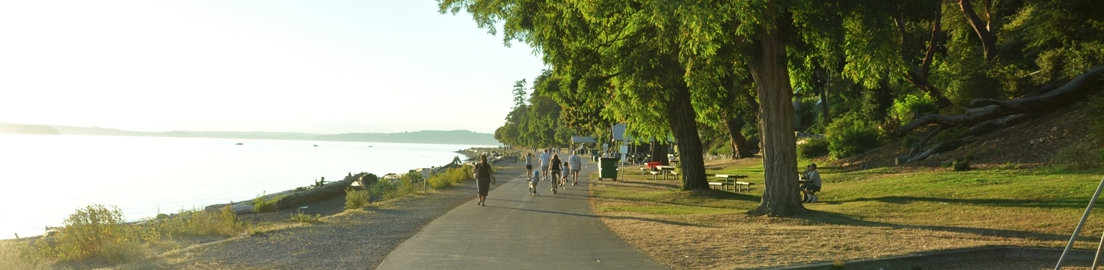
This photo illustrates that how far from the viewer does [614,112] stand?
89.4 feet

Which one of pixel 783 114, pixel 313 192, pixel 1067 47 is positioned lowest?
pixel 313 192

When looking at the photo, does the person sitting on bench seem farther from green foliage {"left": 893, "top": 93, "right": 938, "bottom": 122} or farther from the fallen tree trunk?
green foliage {"left": 893, "top": 93, "right": 938, "bottom": 122}

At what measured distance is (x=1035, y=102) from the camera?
28547mm

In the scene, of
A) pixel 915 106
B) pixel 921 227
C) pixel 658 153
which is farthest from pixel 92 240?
pixel 658 153

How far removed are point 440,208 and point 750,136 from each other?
4071cm

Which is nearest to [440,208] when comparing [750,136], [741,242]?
[741,242]

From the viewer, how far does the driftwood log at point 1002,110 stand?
27.8 meters

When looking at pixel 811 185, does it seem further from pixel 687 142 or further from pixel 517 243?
pixel 517 243

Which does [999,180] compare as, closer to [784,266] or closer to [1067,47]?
[1067,47]

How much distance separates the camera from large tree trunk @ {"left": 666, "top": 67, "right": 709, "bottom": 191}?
85.0 ft

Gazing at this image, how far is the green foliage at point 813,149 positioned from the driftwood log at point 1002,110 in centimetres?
1016

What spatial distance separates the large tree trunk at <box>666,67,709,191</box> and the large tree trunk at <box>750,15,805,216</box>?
859 cm

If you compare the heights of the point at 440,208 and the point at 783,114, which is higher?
the point at 783,114

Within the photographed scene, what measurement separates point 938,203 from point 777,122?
4.72 meters
